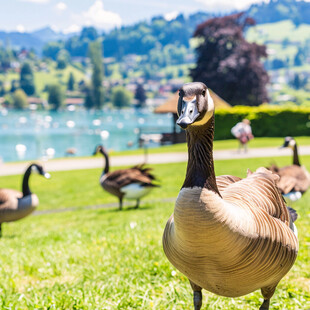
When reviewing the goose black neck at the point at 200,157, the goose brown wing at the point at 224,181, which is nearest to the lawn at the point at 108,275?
the goose brown wing at the point at 224,181

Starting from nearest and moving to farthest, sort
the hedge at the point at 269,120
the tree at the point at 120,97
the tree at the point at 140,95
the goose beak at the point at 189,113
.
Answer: the goose beak at the point at 189,113
the hedge at the point at 269,120
the tree at the point at 120,97
the tree at the point at 140,95

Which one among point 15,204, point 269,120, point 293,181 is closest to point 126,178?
point 15,204

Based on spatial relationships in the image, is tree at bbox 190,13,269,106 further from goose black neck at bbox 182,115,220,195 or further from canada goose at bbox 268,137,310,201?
goose black neck at bbox 182,115,220,195

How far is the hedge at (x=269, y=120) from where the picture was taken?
3618cm

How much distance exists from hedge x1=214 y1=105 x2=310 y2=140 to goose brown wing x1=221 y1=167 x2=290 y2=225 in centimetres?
3280

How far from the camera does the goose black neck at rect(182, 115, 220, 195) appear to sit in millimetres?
2732

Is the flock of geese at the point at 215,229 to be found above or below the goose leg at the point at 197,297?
above

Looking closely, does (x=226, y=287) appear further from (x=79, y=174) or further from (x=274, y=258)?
(x=79, y=174)

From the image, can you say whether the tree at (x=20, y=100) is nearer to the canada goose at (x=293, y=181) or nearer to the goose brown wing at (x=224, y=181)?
the canada goose at (x=293, y=181)

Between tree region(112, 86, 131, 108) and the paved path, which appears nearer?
the paved path

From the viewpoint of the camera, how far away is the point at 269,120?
36.8 metres

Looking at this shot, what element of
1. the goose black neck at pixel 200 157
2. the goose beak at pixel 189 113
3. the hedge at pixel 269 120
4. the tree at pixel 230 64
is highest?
the tree at pixel 230 64

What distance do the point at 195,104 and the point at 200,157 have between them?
0.41 meters

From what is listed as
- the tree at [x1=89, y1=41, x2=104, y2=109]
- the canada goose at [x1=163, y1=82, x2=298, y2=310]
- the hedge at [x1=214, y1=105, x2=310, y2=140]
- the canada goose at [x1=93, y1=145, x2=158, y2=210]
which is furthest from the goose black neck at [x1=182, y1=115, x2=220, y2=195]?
the tree at [x1=89, y1=41, x2=104, y2=109]
